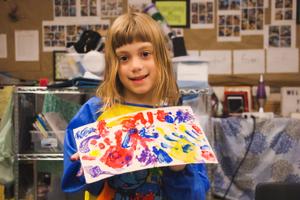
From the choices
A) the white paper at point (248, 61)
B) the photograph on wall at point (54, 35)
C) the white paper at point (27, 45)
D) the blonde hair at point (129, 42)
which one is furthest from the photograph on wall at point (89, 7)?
the blonde hair at point (129, 42)

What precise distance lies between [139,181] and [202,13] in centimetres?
174

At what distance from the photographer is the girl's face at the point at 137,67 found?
0.87 metres

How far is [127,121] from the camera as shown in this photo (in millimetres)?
833

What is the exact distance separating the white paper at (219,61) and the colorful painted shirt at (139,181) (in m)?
1.56

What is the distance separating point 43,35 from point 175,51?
3.11 feet

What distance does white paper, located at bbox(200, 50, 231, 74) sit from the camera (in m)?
2.40

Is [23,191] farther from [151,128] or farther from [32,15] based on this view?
[151,128]

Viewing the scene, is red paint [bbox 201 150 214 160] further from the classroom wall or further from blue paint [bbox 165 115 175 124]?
the classroom wall

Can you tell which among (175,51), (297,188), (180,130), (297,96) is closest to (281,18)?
(297,96)

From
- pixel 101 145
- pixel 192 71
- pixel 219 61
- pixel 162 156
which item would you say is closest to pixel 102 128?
pixel 101 145

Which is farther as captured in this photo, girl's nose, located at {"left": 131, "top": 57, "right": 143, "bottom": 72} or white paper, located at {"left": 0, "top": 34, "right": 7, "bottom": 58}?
white paper, located at {"left": 0, "top": 34, "right": 7, "bottom": 58}

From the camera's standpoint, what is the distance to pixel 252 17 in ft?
7.81

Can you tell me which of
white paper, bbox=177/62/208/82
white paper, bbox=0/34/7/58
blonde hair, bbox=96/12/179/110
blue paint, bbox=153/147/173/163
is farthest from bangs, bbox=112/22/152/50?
white paper, bbox=0/34/7/58

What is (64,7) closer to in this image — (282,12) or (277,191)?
(282,12)
